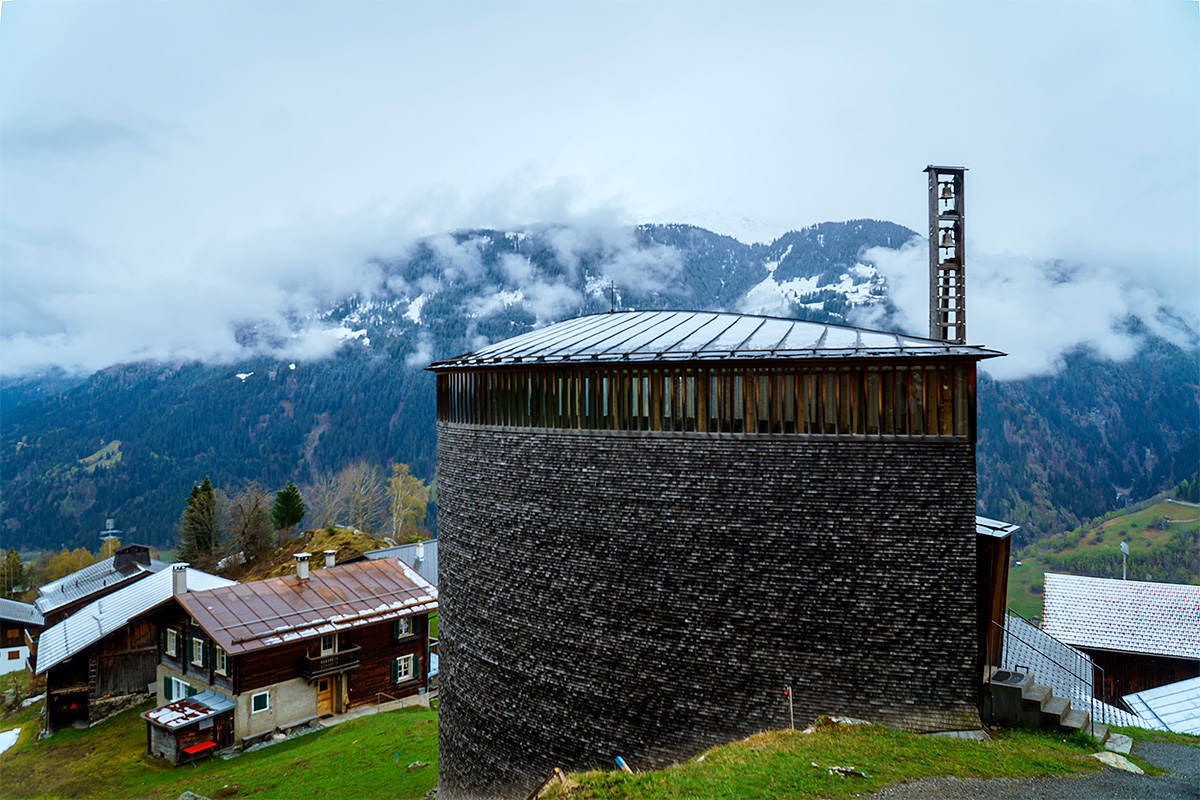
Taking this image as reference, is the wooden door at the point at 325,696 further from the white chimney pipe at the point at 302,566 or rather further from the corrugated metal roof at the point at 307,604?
the white chimney pipe at the point at 302,566

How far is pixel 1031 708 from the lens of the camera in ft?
37.2

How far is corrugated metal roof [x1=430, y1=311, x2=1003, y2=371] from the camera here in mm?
11172

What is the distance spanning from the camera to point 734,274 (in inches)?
5945

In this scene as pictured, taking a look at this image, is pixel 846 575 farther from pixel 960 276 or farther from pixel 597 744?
pixel 960 276

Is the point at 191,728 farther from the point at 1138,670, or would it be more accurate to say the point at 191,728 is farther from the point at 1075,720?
the point at 1138,670

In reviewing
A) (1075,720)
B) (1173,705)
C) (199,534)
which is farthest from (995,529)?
(199,534)

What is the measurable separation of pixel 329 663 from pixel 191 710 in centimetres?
472

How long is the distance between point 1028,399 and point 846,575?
438ft

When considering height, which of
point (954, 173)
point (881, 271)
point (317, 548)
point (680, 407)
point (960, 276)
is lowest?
point (317, 548)

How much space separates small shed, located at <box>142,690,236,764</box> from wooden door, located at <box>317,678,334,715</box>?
10.3ft

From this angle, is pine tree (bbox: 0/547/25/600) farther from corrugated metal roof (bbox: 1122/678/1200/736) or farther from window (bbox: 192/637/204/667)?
corrugated metal roof (bbox: 1122/678/1200/736)

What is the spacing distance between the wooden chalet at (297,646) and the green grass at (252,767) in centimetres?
134

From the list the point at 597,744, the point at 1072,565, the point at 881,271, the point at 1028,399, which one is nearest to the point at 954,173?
the point at 597,744

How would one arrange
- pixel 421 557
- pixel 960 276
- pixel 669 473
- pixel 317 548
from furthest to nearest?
1. pixel 317 548
2. pixel 421 557
3. pixel 960 276
4. pixel 669 473
